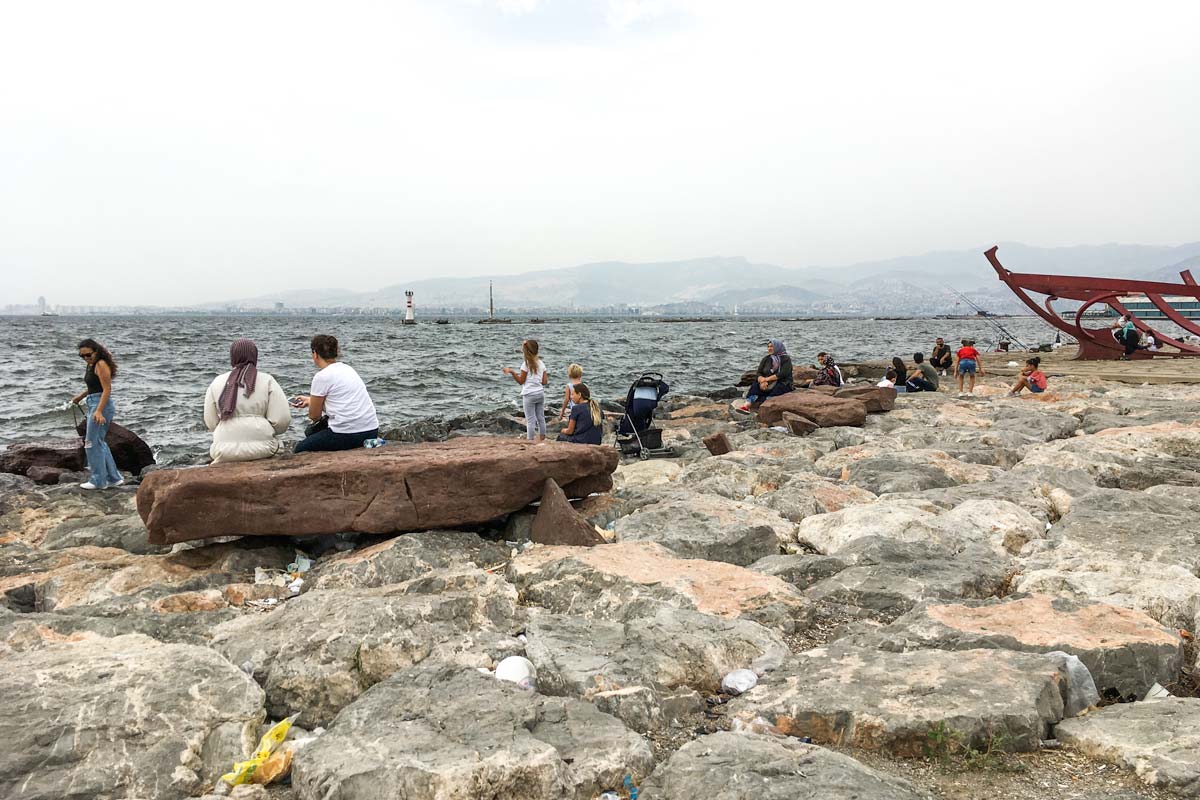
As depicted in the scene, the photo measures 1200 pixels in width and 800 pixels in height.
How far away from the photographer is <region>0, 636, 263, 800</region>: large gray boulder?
3178mm

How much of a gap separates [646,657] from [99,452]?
955 centimetres

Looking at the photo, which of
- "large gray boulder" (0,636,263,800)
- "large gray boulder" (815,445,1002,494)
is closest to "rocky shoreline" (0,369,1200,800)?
"large gray boulder" (0,636,263,800)

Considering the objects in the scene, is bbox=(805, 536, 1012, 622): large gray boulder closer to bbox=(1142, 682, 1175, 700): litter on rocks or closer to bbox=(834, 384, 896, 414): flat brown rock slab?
bbox=(1142, 682, 1175, 700): litter on rocks

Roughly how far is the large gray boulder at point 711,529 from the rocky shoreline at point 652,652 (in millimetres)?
30

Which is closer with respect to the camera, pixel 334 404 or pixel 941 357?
pixel 334 404

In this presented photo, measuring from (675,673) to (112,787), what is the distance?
270 cm

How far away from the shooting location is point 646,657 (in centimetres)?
419

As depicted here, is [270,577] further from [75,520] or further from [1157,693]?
[1157,693]

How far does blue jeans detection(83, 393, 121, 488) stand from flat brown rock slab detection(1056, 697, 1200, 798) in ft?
36.5

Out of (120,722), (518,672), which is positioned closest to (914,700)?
(518,672)

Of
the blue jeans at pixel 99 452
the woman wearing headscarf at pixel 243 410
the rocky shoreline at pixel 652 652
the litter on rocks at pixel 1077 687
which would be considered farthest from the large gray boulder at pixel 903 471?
the blue jeans at pixel 99 452

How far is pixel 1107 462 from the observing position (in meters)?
8.48

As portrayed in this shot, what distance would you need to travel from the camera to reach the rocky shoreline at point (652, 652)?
317cm

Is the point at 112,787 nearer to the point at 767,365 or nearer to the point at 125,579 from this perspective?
the point at 125,579
